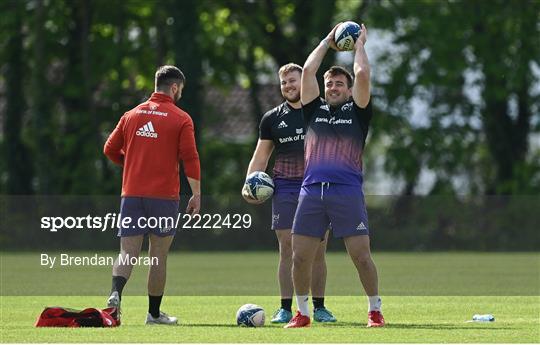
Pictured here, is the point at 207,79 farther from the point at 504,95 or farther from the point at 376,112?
the point at 504,95

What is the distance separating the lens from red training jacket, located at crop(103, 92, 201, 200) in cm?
1202

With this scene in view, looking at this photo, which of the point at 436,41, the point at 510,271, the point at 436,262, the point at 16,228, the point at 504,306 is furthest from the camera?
the point at 436,41

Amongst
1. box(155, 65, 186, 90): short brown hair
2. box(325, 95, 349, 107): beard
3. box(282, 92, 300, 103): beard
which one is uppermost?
box(155, 65, 186, 90): short brown hair

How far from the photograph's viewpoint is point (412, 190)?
38094 mm

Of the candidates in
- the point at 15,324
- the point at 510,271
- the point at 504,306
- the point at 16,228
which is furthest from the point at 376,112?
the point at 15,324

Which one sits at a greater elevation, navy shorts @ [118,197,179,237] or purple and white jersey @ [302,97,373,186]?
purple and white jersey @ [302,97,373,186]

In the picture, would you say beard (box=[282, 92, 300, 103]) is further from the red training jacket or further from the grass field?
the grass field

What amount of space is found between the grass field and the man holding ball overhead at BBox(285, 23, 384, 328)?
22.9 inches

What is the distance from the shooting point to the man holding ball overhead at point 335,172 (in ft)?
37.6

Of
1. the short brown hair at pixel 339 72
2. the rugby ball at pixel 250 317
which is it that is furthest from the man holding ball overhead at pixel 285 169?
the short brown hair at pixel 339 72

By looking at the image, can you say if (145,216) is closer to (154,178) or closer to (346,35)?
(154,178)

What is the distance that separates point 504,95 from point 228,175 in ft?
25.7

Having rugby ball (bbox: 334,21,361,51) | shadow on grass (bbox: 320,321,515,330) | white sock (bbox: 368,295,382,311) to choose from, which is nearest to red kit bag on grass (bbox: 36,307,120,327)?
shadow on grass (bbox: 320,321,515,330)

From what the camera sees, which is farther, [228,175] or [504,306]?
[228,175]
